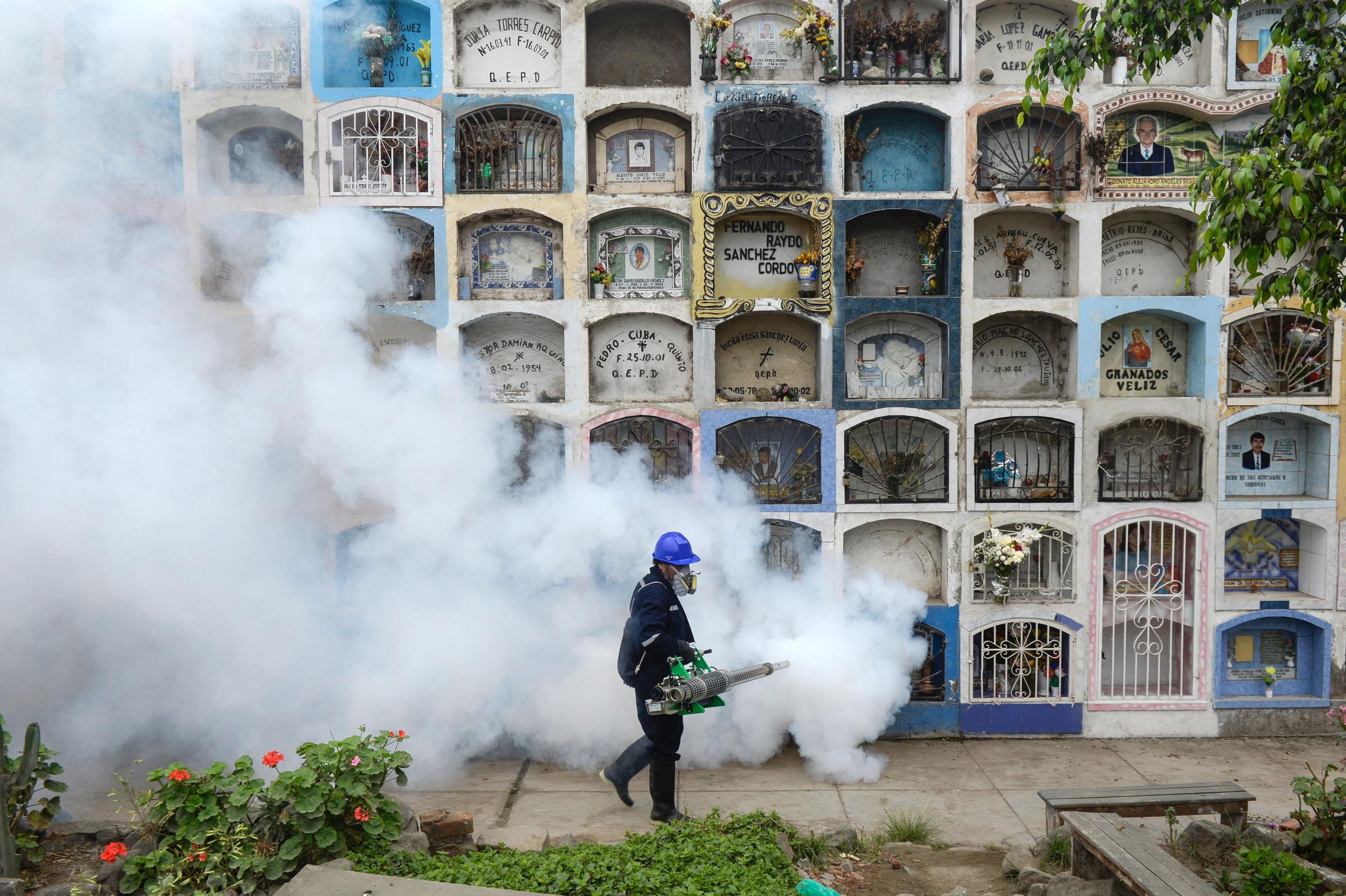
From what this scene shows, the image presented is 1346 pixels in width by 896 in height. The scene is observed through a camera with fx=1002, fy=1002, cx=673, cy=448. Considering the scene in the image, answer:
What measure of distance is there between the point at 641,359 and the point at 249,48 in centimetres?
481

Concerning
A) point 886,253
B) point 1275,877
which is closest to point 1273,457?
point 886,253

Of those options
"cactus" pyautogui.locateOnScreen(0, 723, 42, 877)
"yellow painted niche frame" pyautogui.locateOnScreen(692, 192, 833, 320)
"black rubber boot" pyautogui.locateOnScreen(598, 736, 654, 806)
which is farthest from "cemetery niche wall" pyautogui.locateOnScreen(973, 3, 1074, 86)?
"cactus" pyautogui.locateOnScreen(0, 723, 42, 877)

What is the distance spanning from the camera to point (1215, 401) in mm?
9773

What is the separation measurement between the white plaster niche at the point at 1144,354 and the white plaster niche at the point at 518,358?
5.53 meters

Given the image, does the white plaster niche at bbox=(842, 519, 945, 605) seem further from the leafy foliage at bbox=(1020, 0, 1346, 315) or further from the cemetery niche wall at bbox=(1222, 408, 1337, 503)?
the leafy foliage at bbox=(1020, 0, 1346, 315)

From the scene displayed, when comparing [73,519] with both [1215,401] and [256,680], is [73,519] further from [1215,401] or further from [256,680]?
[1215,401]

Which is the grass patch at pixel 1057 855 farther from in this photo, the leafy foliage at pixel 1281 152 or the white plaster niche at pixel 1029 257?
the white plaster niche at pixel 1029 257

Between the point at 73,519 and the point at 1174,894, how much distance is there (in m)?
8.04

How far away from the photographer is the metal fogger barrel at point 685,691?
730 centimetres

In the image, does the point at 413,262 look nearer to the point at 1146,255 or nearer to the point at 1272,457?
the point at 1146,255

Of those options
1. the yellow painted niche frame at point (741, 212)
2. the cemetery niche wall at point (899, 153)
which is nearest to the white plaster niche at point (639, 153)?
the yellow painted niche frame at point (741, 212)

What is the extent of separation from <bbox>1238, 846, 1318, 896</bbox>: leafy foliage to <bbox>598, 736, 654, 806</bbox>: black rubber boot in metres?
3.90

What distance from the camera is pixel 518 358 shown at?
10.1 meters

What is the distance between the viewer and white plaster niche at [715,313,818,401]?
10.2m
